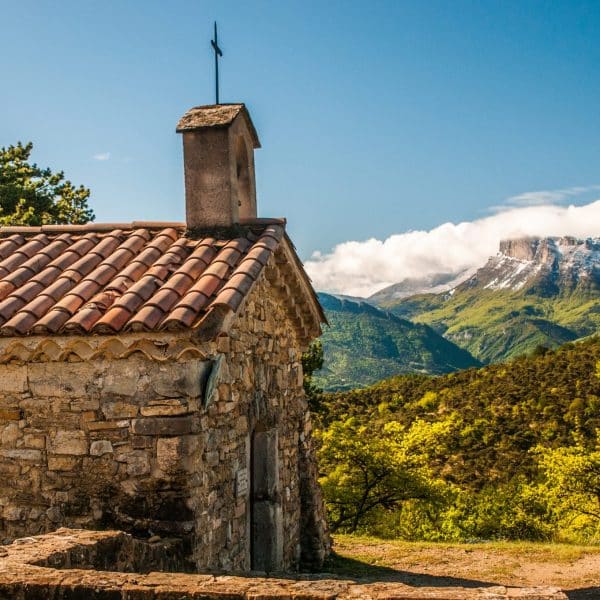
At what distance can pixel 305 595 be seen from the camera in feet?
10.0

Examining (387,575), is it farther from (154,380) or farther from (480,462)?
(480,462)

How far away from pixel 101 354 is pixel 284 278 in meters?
2.95

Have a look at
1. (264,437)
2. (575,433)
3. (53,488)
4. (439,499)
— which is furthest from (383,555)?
(575,433)

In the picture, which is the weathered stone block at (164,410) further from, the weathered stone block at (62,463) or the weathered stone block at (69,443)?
the weathered stone block at (62,463)

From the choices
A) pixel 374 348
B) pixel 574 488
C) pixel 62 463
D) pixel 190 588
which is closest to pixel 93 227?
pixel 62 463

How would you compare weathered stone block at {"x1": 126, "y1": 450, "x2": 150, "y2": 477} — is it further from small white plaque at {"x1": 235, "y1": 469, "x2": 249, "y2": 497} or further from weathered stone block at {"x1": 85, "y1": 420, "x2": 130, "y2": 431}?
small white plaque at {"x1": 235, "y1": 469, "x2": 249, "y2": 497}

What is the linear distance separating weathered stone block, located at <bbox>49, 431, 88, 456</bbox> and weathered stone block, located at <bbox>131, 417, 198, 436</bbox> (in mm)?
487

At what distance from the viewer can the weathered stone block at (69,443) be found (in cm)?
564

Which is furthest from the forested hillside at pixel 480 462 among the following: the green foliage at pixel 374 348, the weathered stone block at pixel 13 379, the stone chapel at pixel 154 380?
the green foliage at pixel 374 348

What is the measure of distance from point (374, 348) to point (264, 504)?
414 ft

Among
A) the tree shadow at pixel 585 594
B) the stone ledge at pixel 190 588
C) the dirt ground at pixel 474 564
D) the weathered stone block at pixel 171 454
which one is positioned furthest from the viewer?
the dirt ground at pixel 474 564

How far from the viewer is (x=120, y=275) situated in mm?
6340

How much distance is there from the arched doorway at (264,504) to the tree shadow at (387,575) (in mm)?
1138

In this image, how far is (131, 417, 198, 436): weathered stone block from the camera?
215 inches
